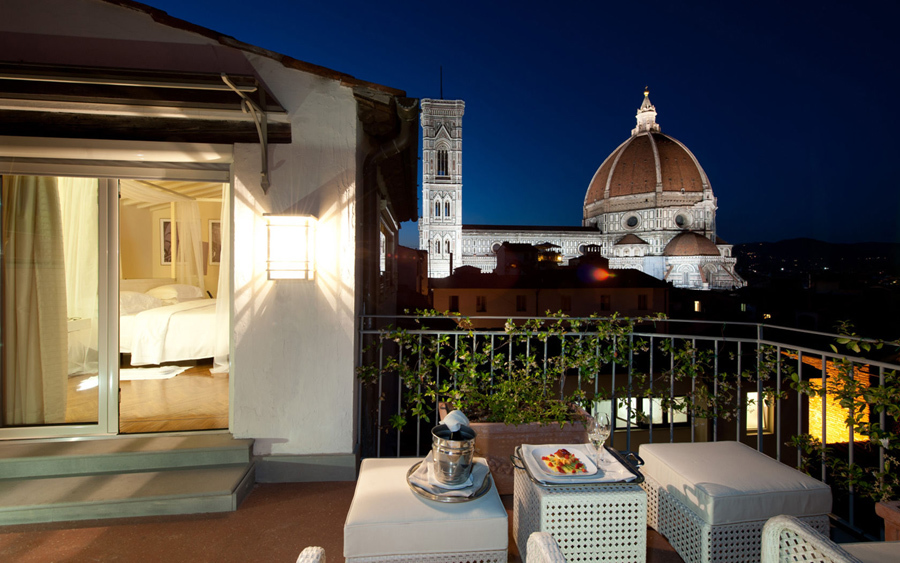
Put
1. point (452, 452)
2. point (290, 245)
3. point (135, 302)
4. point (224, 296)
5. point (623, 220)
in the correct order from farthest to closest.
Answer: point (623, 220) → point (135, 302) → point (224, 296) → point (290, 245) → point (452, 452)

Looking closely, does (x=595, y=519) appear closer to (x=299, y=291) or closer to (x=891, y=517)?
(x=891, y=517)

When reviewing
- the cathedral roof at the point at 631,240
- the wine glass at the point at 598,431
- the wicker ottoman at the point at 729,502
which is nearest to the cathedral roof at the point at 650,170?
the cathedral roof at the point at 631,240

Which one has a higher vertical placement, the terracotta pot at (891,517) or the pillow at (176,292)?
the pillow at (176,292)

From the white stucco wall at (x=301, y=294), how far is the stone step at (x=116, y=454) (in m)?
0.15

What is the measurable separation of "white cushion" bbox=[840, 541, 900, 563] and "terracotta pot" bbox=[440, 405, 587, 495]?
136 cm

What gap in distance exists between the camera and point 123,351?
148 inches

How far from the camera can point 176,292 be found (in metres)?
4.85

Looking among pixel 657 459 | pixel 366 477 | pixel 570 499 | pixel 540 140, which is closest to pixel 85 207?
pixel 366 477

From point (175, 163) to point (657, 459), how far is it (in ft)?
11.1

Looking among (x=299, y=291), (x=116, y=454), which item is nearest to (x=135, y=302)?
(x=116, y=454)

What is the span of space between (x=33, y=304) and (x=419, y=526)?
3.00 meters

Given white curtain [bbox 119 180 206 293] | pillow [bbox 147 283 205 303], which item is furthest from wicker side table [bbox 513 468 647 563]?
pillow [bbox 147 283 205 303]

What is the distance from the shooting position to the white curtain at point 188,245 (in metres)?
4.82

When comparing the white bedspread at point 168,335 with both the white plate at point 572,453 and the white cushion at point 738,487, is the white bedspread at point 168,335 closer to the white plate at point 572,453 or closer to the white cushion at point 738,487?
the white plate at point 572,453
